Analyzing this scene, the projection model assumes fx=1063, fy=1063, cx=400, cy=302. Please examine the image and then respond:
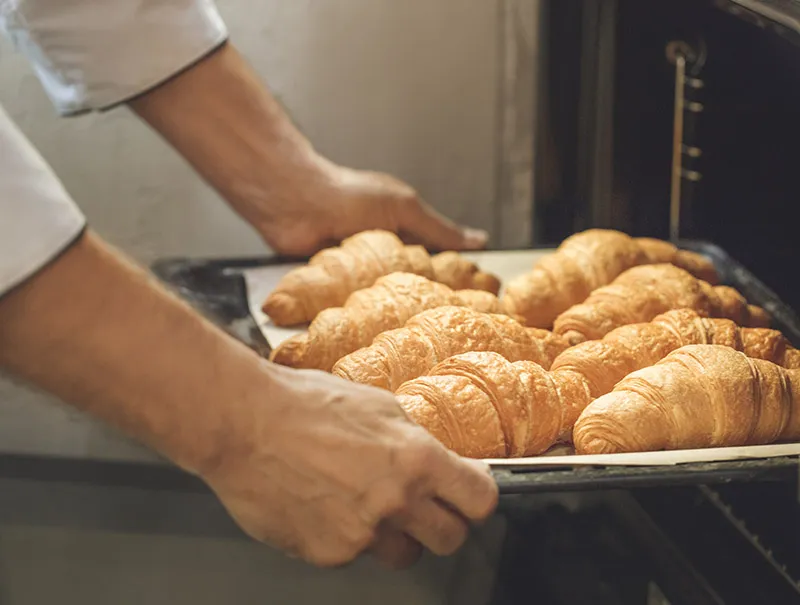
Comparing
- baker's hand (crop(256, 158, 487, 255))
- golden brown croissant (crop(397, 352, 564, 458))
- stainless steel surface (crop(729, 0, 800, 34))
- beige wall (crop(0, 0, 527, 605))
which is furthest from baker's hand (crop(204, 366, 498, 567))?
beige wall (crop(0, 0, 527, 605))

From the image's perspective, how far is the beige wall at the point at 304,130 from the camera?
1.78 metres

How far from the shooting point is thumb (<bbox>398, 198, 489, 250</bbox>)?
1516 millimetres

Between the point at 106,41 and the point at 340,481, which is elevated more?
the point at 106,41

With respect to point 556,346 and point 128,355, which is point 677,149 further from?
point 128,355

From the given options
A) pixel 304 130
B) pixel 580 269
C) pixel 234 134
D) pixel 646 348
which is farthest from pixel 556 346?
pixel 304 130

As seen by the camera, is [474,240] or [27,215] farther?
[474,240]

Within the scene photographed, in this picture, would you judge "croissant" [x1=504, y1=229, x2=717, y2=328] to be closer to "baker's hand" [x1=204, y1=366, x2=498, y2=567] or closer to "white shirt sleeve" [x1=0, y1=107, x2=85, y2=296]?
"baker's hand" [x1=204, y1=366, x2=498, y2=567]

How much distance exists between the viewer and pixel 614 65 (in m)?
1.52

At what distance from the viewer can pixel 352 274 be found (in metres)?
1.31


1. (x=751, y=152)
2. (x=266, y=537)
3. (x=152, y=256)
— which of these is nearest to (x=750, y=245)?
(x=751, y=152)

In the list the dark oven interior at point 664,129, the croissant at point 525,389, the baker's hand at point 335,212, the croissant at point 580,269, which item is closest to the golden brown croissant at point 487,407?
the croissant at point 525,389

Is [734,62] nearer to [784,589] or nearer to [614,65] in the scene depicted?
[614,65]

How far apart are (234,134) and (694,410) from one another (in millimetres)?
794

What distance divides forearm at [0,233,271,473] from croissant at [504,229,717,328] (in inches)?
20.8
